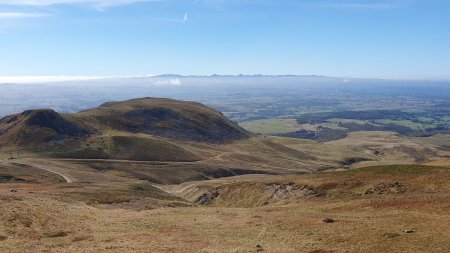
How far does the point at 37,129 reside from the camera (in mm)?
154750

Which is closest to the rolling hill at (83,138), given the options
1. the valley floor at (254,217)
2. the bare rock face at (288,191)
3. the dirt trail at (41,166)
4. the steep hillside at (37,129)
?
the steep hillside at (37,129)

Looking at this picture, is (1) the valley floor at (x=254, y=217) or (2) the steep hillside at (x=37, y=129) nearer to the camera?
(1) the valley floor at (x=254, y=217)

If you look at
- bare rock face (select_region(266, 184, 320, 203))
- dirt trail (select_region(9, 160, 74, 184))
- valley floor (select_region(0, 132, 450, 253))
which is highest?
valley floor (select_region(0, 132, 450, 253))

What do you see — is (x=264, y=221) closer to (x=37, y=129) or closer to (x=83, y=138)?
(x=83, y=138)

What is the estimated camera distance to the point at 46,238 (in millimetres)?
41625

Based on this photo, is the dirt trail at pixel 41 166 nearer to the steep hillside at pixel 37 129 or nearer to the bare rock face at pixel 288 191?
the steep hillside at pixel 37 129

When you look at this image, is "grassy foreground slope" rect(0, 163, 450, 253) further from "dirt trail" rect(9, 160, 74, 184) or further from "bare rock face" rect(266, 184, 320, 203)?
"dirt trail" rect(9, 160, 74, 184)

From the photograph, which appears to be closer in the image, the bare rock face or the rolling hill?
the bare rock face

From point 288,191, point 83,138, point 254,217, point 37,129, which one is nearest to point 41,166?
point 83,138

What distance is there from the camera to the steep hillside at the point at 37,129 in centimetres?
14850

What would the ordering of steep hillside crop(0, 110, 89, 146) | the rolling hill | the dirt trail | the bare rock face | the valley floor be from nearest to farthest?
the valley floor < the bare rock face < the dirt trail < the rolling hill < steep hillside crop(0, 110, 89, 146)

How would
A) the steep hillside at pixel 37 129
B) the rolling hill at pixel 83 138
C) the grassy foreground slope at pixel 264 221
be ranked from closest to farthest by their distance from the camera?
1. the grassy foreground slope at pixel 264 221
2. the rolling hill at pixel 83 138
3. the steep hillside at pixel 37 129

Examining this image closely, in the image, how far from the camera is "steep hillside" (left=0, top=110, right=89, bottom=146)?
487 feet

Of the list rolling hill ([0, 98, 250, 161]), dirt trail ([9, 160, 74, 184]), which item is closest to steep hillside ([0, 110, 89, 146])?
rolling hill ([0, 98, 250, 161])
